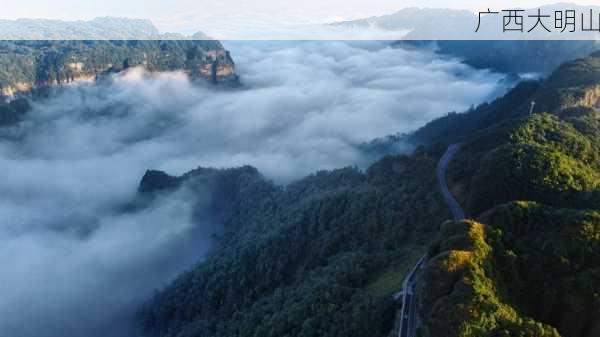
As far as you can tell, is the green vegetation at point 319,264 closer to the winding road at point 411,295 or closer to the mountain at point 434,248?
the mountain at point 434,248

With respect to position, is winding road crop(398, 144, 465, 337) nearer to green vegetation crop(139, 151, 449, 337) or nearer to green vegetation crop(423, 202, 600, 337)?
green vegetation crop(139, 151, 449, 337)

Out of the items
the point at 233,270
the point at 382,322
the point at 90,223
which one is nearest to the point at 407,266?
the point at 382,322

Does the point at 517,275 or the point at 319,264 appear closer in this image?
the point at 517,275

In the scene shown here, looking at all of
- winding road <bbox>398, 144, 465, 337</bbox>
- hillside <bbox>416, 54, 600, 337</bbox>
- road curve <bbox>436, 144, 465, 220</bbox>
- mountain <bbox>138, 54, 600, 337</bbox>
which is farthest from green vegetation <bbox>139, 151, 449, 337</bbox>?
hillside <bbox>416, 54, 600, 337</bbox>

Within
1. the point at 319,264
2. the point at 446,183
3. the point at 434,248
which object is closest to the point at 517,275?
the point at 434,248

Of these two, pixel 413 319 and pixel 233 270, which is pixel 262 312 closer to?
pixel 233 270

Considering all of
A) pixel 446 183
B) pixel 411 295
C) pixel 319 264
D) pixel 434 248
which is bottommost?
pixel 319 264

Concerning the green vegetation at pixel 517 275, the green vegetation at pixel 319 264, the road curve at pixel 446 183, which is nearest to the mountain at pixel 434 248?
the green vegetation at pixel 517 275

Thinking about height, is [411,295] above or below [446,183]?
below

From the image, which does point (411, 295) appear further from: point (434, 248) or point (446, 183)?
point (446, 183)
